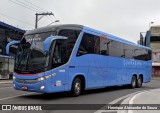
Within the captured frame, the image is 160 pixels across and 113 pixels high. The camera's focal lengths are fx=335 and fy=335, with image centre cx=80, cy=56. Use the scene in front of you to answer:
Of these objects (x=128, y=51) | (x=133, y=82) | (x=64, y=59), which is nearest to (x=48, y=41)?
(x=64, y=59)

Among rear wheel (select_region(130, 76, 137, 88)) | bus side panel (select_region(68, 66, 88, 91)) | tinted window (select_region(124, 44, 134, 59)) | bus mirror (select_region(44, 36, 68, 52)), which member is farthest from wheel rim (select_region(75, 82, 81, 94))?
rear wheel (select_region(130, 76, 137, 88))

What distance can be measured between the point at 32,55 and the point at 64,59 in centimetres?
153

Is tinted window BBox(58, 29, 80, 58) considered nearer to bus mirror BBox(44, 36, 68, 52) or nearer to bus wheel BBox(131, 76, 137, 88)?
bus mirror BBox(44, 36, 68, 52)

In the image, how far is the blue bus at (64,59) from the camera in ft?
48.5

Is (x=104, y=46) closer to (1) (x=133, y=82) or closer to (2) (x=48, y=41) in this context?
(2) (x=48, y=41)

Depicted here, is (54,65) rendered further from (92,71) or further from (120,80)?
(120,80)

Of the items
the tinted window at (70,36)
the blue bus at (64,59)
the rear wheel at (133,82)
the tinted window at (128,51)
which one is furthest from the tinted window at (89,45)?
the rear wheel at (133,82)

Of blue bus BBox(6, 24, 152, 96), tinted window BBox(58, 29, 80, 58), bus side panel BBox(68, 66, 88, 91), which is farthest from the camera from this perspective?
bus side panel BBox(68, 66, 88, 91)

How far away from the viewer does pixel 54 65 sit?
49.4 feet

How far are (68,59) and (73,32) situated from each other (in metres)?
1.47

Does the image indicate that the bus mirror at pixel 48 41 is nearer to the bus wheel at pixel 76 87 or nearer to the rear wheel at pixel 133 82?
the bus wheel at pixel 76 87

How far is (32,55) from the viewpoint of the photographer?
15219 mm

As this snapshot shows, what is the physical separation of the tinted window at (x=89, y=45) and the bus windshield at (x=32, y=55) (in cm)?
214

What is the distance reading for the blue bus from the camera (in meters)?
14.8
